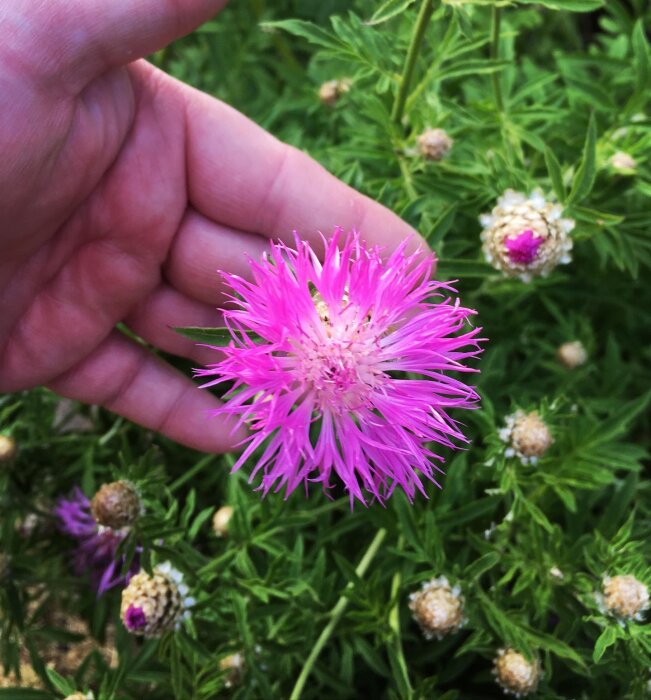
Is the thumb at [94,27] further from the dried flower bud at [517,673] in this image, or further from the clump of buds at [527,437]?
the dried flower bud at [517,673]

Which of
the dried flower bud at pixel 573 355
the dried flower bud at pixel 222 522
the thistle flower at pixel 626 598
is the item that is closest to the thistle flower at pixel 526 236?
the dried flower bud at pixel 573 355

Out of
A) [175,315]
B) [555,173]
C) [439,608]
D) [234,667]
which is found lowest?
[234,667]

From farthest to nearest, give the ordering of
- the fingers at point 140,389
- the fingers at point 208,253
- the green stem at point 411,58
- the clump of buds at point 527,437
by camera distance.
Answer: the fingers at point 140,389, the fingers at point 208,253, the clump of buds at point 527,437, the green stem at point 411,58

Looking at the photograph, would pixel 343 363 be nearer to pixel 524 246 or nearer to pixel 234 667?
pixel 524 246

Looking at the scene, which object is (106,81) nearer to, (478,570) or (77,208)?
(77,208)

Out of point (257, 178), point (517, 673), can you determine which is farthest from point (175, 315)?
point (517, 673)
